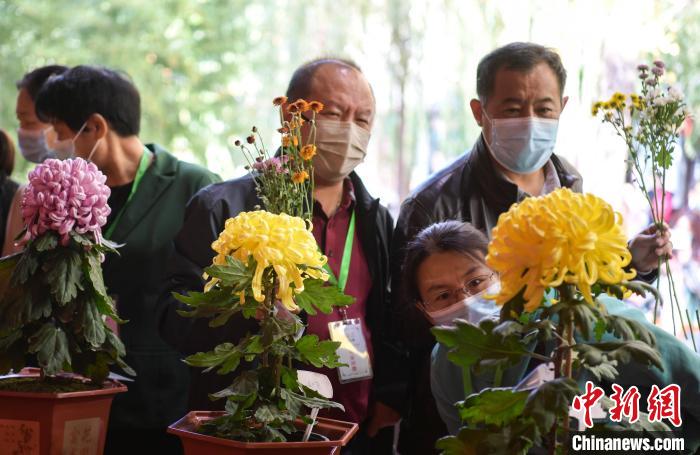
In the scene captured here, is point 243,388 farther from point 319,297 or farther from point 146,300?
point 146,300

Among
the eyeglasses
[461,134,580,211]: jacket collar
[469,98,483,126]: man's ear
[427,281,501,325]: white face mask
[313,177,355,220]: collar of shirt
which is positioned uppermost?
[469,98,483,126]: man's ear

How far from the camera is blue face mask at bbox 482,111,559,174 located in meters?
2.61

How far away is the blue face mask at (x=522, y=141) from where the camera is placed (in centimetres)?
261

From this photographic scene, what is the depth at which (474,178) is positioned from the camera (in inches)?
108

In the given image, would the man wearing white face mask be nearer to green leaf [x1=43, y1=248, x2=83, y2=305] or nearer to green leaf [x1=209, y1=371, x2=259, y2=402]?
green leaf [x1=43, y1=248, x2=83, y2=305]

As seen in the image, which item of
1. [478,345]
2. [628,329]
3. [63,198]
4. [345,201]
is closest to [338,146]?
[345,201]

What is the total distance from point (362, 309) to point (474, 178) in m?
0.58

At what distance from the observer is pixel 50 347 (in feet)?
6.16

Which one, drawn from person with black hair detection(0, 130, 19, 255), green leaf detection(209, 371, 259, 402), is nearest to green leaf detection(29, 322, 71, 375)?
green leaf detection(209, 371, 259, 402)

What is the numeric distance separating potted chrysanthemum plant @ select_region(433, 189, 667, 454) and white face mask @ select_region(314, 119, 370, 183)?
1.21 meters

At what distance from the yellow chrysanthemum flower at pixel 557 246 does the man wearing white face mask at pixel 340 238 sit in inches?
44.9

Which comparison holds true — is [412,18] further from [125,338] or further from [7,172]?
[125,338]

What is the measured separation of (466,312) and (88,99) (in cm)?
149

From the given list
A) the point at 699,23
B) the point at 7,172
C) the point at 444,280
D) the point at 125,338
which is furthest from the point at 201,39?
the point at 444,280
